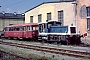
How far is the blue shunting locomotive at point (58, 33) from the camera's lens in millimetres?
24516

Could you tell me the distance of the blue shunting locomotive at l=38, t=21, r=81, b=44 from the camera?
24.5 m

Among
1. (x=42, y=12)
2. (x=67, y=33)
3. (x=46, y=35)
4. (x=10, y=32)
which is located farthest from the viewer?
(x=42, y=12)

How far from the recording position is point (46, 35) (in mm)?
27203

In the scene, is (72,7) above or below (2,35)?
above

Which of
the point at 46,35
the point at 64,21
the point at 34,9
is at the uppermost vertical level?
the point at 34,9

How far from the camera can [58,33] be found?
25.6 meters

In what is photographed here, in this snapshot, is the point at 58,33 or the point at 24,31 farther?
the point at 24,31

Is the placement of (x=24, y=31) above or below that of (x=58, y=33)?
above

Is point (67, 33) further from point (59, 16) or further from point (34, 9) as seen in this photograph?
point (34, 9)

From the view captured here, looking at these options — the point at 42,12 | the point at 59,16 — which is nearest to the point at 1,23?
the point at 42,12

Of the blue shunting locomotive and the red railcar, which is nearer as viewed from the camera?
the blue shunting locomotive

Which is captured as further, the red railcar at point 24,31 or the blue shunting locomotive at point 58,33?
the red railcar at point 24,31

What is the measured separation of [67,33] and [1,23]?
54.7 metres

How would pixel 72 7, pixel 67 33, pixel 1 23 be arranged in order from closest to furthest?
pixel 67 33, pixel 72 7, pixel 1 23
